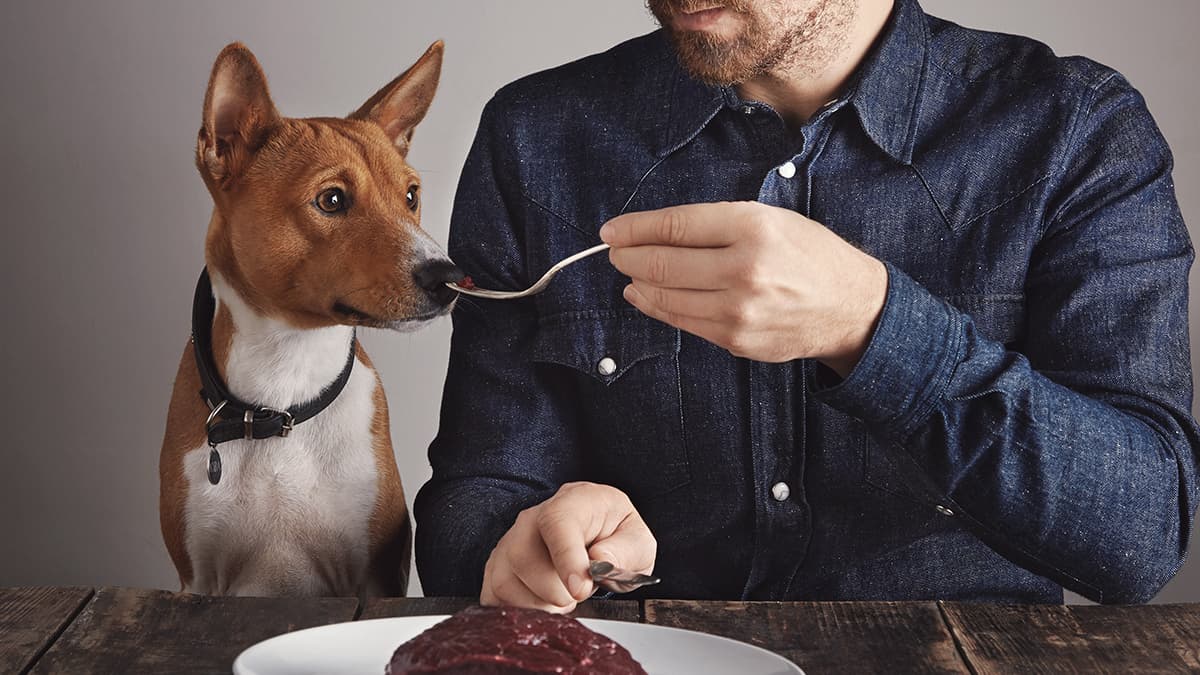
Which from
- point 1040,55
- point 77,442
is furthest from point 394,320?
point 77,442

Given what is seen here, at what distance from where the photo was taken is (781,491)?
129cm

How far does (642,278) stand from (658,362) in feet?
1.41

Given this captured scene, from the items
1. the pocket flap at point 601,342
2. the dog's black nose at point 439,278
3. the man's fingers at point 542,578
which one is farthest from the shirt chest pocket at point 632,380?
the man's fingers at point 542,578

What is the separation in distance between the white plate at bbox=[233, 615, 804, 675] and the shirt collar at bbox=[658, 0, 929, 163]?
59 cm

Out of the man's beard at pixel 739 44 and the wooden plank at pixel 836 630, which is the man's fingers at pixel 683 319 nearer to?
the wooden plank at pixel 836 630

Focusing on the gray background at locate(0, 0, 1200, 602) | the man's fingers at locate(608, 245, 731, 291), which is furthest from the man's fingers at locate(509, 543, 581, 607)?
the gray background at locate(0, 0, 1200, 602)

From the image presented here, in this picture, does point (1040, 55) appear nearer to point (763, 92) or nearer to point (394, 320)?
point (763, 92)

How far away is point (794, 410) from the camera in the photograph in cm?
129

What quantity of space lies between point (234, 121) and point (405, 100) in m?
0.22

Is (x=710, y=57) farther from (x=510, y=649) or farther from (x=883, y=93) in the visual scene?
(x=510, y=649)

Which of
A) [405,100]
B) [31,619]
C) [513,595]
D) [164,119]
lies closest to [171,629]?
[31,619]

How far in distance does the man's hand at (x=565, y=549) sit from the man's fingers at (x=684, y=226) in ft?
0.76

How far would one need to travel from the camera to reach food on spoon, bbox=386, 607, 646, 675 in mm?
773

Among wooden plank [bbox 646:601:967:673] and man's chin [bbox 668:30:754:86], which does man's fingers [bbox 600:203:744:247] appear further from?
man's chin [bbox 668:30:754:86]
